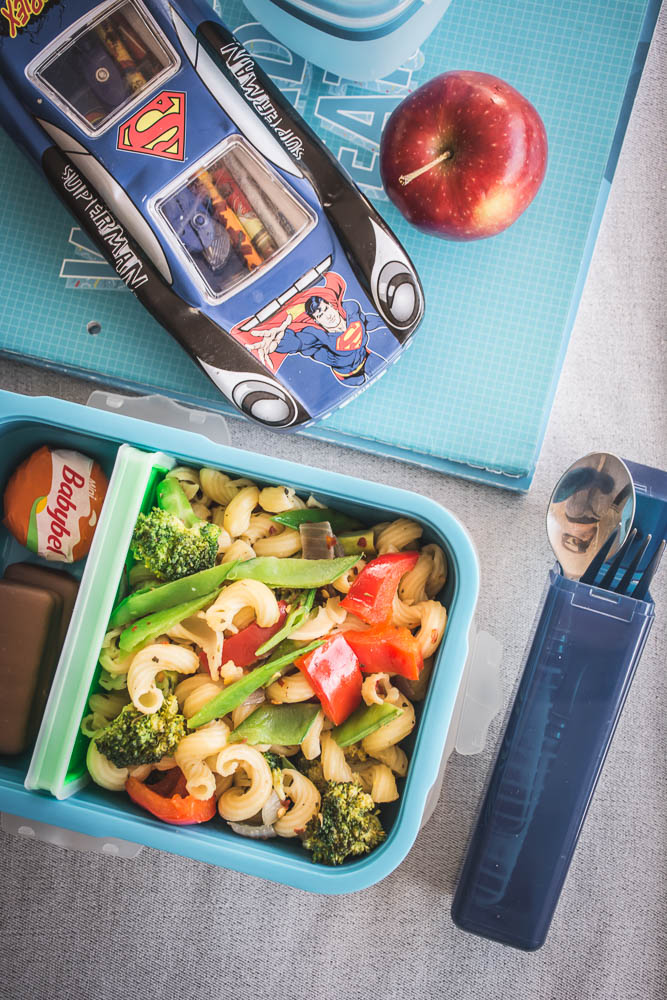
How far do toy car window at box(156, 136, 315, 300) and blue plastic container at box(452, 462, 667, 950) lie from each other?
549 millimetres

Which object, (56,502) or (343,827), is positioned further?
(56,502)

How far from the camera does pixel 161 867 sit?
41.6 inches

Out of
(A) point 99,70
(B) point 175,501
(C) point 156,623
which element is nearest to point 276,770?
(C) point 156,623

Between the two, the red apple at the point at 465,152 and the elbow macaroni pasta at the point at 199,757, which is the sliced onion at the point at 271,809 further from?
the red apple at the point at 465,152

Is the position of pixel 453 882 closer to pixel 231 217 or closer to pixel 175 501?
pixel 175 501

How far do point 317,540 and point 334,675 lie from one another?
0.15m

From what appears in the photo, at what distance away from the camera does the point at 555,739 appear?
903 mm

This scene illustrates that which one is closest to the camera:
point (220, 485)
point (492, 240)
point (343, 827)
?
point (343, 827)

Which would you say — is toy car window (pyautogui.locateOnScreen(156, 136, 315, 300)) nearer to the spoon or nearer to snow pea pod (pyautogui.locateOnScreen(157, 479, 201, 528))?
snow pea pod (pyautogui.locateOnScreen(157, 479, 201, 528))

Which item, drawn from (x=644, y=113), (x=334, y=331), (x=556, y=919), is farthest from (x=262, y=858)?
(x=644, y=113)

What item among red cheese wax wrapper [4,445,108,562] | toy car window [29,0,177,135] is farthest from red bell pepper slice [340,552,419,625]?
toy car window [29,0,177,135]

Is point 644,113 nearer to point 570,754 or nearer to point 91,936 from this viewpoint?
point 570,754

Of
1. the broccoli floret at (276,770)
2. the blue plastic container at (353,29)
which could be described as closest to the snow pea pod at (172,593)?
the broccoli floret at (276,770)

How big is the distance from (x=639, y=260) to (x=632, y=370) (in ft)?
0.53
